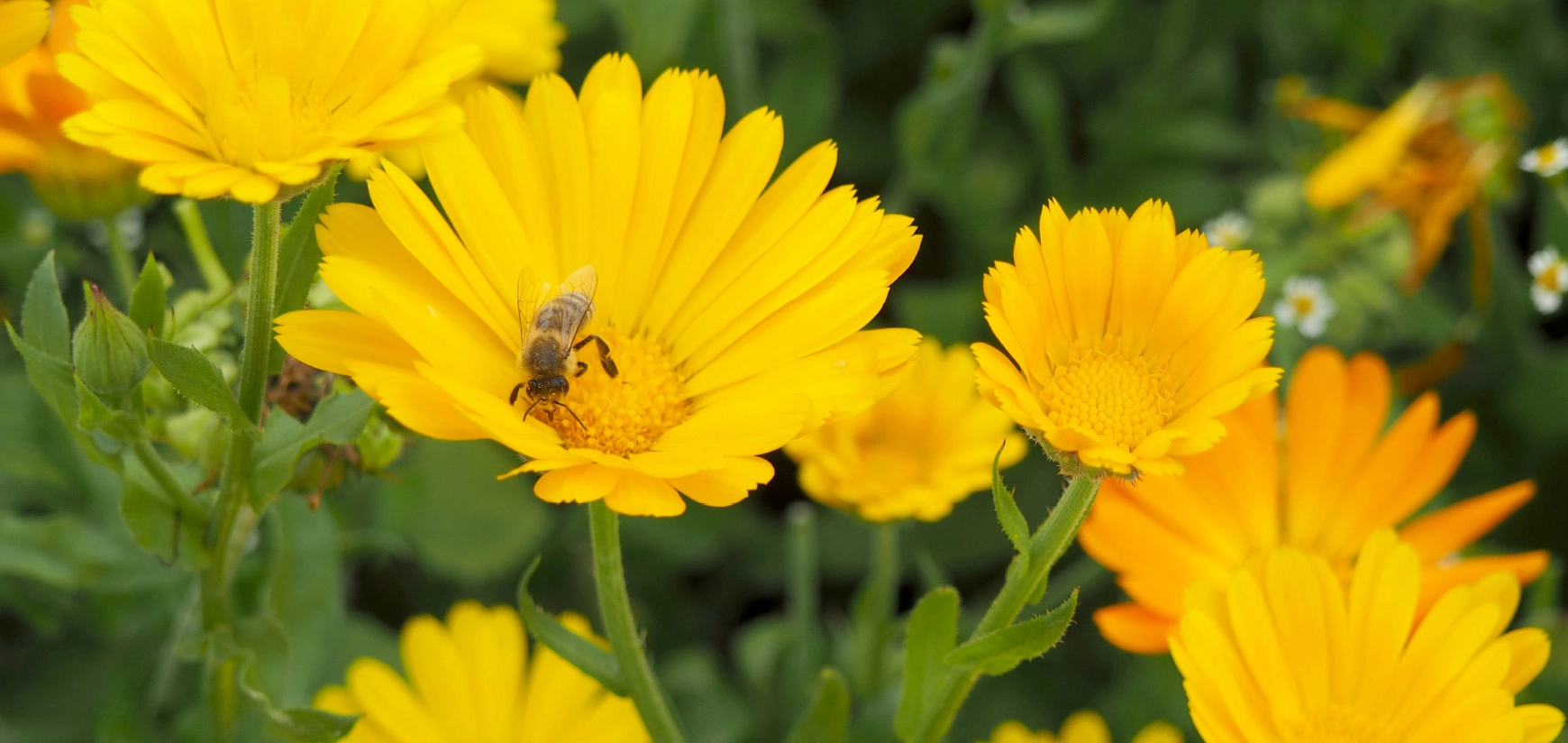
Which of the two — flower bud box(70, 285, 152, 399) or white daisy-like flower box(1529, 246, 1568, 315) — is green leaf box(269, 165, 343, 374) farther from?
white daisy-like flower box(1529, 246, 1568, 315)

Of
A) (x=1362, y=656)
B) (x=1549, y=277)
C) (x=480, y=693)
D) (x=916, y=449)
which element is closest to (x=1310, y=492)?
(x=1362, y=656)

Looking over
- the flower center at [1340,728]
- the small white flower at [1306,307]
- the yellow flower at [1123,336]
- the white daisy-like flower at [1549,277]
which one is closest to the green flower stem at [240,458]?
the yellow flower at [1123,336]

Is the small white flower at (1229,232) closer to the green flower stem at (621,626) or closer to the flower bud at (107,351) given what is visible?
the green flower stem at (621,626)

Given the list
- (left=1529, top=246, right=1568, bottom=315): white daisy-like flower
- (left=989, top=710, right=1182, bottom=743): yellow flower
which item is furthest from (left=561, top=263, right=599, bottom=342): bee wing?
(left=1529, top=246, right=1568, bottom=315): white daisy-like flower

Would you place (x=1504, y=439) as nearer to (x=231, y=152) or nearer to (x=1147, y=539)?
(x=1147, y=539)

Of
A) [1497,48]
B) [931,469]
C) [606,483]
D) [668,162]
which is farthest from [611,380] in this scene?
[1497,48]

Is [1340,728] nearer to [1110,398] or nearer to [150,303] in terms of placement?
[1110,398]

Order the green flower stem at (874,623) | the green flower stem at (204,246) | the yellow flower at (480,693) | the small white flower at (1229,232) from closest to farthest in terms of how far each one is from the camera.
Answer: the green flower stem at (204,246)
the yellow flower at (480,693)
the green flower stem at (874,623)
the small white flower at (1229,232)
